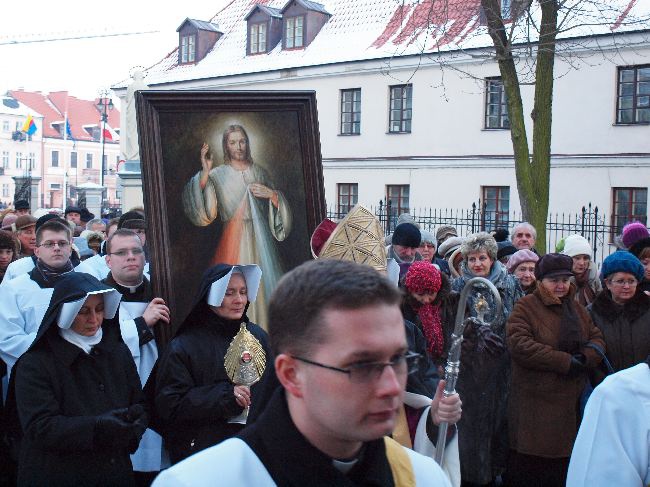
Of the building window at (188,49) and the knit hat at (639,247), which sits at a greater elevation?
the building window at (188,49)

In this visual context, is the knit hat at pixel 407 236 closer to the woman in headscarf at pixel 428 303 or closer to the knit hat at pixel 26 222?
the woman in headscarf at pixel 428 303

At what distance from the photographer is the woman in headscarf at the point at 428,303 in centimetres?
569

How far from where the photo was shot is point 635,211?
81.3 ft

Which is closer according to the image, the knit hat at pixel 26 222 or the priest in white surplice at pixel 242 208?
the priest in white surplice at pixel 242 208

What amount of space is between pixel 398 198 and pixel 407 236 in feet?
76.4

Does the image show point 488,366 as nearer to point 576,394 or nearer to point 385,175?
point 576,394

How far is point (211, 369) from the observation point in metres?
4.64

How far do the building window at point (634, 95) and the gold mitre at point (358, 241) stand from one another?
70.6 feet

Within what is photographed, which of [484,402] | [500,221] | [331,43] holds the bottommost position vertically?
[484,402]

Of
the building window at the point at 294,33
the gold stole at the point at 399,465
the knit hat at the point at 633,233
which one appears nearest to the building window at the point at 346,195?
the building window at the point at 294,33

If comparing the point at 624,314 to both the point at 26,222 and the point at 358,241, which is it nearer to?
the point at 358,241

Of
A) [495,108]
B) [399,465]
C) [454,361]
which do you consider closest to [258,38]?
[495,108]

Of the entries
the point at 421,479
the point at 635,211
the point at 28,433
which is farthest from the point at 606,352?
the point at 635,211

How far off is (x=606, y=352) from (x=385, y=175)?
24605 mm
